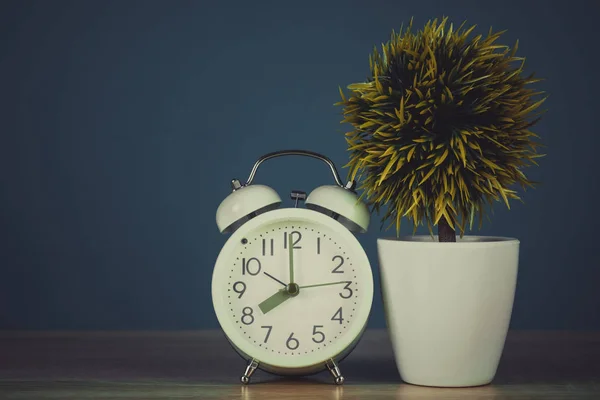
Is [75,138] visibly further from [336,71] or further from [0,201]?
[336,71]

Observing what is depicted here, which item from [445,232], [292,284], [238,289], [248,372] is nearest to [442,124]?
[445,232]

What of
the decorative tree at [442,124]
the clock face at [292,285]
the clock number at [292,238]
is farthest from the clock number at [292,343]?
the decorative tree at [442,124]

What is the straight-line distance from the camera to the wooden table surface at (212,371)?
7.48 feet

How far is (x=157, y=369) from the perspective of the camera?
2.58 metres

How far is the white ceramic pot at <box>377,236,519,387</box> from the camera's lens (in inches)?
91.4

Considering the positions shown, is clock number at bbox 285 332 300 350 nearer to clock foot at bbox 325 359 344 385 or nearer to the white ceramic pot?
clock foot at bbox 325 359 344 385

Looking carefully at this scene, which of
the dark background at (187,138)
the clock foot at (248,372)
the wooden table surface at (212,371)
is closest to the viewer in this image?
the wooden table surface at (212,371)

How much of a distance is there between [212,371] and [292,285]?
331 millimetres

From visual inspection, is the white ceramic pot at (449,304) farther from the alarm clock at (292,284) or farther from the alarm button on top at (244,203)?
the alarm button on top at (244,203)

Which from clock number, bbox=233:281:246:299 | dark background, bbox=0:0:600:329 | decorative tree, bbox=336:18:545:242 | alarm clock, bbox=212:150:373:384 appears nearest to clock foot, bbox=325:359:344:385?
alarm clock, bbox=212:150:373:384

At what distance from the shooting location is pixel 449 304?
232 centimetres

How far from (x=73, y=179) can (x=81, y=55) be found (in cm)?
41

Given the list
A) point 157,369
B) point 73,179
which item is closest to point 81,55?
point 73,179

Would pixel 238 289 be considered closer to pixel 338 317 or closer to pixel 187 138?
pixel 338 317
